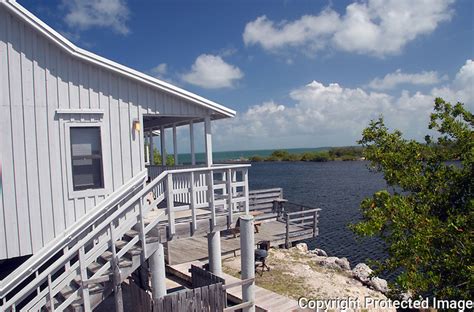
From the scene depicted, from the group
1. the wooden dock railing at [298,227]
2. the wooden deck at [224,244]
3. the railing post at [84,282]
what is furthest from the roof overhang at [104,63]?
the wooden dock railing at [298,227]

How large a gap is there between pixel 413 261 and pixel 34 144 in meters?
6.77

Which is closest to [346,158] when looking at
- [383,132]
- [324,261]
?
[324,261]

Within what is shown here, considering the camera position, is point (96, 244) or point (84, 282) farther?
point (96, 244)

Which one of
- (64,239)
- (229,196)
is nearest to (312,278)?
(229,196)

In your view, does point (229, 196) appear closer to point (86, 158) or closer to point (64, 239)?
point (86, 158)

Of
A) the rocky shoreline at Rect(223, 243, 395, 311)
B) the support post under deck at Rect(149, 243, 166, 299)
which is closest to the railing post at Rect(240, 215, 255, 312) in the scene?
the support post under deck at Rect(149, 243, 166, 299)

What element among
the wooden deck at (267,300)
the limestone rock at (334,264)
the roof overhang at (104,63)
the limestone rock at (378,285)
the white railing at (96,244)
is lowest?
the limestone rock at (378,285)

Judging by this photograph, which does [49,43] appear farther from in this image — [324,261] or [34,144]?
[324,261]

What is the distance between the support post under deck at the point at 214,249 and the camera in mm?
9680

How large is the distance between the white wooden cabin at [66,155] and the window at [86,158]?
2 centimetres

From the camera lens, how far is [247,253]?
28.4ft

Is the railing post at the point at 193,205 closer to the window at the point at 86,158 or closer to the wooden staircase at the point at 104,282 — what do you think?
the wooden staircase at the point at 104,282

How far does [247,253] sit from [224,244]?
647 centimetres

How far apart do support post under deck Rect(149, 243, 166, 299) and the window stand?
182 cm
